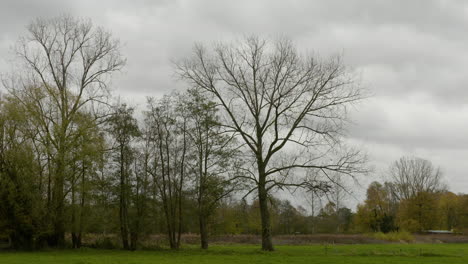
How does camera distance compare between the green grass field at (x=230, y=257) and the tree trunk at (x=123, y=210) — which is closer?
the green grass field at (x=230, y=257)

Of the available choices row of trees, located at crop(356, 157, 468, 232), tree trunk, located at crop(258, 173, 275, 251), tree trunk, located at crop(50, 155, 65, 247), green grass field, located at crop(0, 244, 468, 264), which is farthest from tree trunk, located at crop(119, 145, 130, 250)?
row of trees, located at crop(356, 157, 468, 232)

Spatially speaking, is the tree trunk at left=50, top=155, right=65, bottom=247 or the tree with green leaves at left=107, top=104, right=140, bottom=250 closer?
the tree trunk at left=50, top=155, right=65, bottom=247

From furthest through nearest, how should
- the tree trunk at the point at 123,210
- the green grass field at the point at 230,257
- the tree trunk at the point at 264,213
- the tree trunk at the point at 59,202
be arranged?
the tree trunk at the point at 123,210
the tree trunk at the point at 59,202
the tree trunk at the point at 264,213
the green grass field at the point at 230,257

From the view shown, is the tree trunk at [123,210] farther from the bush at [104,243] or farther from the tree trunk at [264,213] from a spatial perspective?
the tree trunk at [264,213]

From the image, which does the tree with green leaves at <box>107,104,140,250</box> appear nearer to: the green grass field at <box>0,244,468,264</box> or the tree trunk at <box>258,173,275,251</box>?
the green grass field at <box>0,244,468,264</box>

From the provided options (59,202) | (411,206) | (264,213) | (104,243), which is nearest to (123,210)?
(104,243)

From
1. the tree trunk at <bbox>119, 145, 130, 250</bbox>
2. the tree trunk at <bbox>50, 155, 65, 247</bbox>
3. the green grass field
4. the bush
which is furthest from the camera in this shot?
the bush

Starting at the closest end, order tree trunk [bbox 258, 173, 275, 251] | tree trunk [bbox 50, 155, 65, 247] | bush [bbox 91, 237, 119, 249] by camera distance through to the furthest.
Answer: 1. tree trunk [bbox 258, 173, 275, 251]
2. tree trunk [bbox 50, 155, 65, 247]
3. bush [bbox 91, 237, 119, 249]

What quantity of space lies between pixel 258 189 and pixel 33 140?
60.4 ft

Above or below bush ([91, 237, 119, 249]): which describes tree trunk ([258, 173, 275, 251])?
above

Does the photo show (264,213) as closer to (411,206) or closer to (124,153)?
(124,153)

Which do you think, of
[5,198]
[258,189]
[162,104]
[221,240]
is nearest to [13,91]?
[5,198]

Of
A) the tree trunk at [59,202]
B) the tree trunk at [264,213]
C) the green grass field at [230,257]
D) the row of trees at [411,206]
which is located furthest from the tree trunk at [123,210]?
the row of trees at [411,206]

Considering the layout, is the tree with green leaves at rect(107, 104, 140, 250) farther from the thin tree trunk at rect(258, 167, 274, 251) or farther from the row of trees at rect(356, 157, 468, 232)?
the row of trees at rect(356, 157, 468, 232)
